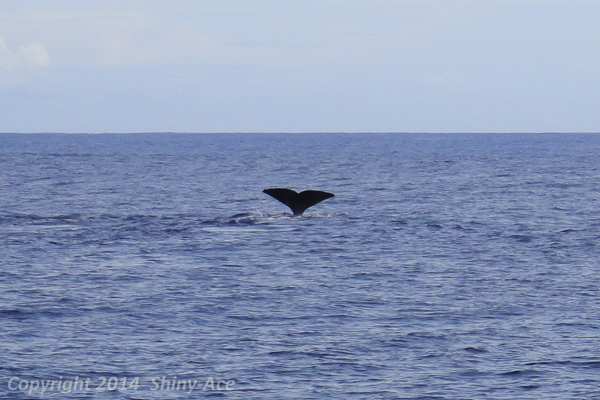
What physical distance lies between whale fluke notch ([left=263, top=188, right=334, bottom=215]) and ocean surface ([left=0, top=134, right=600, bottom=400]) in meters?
0.84

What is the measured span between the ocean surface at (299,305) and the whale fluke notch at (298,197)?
84 cm

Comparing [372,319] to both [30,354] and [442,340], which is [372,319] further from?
[30,354]

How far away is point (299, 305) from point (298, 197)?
1693 cm

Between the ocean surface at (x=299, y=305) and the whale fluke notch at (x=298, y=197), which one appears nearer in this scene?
the ocean surface at (x=299, y=305)

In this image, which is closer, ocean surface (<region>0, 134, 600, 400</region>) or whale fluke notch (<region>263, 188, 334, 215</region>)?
ocean surface (<region>0, 134, 600, 400</region>)

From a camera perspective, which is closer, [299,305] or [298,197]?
[299,305]

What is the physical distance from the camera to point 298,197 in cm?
3747

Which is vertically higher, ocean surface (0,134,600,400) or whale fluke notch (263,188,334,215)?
whale fluke notch (263,188,334,215)

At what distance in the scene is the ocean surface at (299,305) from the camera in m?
15.2

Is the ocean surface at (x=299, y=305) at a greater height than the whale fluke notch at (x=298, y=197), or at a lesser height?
lesser

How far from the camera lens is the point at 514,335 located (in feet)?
58.9

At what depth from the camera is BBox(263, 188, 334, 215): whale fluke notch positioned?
3443cm

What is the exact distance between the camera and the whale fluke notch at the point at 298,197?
34.4m

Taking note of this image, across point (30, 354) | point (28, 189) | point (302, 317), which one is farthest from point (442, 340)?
point (28, 189)
